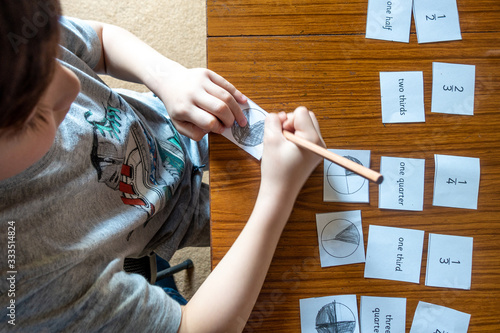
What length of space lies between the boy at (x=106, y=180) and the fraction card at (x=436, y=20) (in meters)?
0.26

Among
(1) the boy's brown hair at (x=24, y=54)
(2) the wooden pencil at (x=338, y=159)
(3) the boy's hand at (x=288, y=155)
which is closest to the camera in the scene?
(1) the boy's brown hair at (x=24, y=54)

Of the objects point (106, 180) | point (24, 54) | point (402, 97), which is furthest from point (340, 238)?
point (24, 54)

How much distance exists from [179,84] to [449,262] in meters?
0.50

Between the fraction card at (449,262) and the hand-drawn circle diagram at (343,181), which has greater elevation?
the hand-drawn circle diagram at (343,181)

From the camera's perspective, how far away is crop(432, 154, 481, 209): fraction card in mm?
594

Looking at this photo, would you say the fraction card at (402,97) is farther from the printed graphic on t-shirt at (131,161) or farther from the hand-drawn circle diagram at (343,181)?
the printed graphic on t-shirt at (131,161)

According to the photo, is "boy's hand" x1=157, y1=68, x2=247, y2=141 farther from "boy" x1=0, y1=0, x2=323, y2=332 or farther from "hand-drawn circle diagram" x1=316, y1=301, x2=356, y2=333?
"hand-drawn circle diagram" x1=316, y1=301, x2=356, y2=333

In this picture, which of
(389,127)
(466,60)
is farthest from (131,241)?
(466,60)

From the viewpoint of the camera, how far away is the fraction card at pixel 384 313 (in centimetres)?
57

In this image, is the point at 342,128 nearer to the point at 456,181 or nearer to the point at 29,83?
the point at 456,181

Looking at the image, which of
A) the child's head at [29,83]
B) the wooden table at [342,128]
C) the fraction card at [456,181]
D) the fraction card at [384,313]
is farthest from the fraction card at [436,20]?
the child's head at [29,83]

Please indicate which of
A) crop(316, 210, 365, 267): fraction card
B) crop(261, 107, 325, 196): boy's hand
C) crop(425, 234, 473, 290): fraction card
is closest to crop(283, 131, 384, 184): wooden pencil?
crop(261, 107, 325, 196): boy's hand

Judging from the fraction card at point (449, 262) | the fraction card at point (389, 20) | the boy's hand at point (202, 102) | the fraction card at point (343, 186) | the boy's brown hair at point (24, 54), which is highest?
the fraction card at point (389, 20)

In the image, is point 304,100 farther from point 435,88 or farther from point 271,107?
point 435,88
